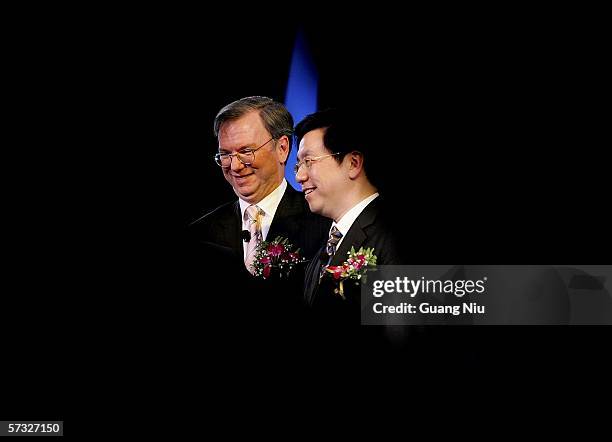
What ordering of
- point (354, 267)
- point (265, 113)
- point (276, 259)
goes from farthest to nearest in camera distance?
point (265, 113) < point (276, 259) < point (354, 267)

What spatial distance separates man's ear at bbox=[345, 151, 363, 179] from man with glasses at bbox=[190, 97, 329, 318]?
0.35 metres

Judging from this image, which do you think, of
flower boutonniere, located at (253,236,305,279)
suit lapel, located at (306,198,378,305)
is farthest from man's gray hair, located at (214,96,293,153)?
suit lapel, located at (306,198,378,305)

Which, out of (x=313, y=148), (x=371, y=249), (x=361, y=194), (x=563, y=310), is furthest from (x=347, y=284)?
(x=563, y=310)

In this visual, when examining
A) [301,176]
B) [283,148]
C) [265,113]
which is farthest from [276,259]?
[265,113]

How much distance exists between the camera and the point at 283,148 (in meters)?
3.70

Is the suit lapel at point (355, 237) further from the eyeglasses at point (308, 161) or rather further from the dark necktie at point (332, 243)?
the eyeglasses at point (308, 161)

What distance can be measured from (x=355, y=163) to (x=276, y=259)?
0.57 meters

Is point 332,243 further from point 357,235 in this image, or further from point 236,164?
point 236,164

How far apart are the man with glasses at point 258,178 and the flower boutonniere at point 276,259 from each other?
5 centimetres

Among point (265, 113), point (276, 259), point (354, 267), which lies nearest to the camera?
point (354, 267)

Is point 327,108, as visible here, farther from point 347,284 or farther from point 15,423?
point 15,423

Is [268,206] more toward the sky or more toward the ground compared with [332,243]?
more toward the sky

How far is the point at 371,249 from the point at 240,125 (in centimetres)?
89

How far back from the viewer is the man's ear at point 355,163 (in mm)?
3359
